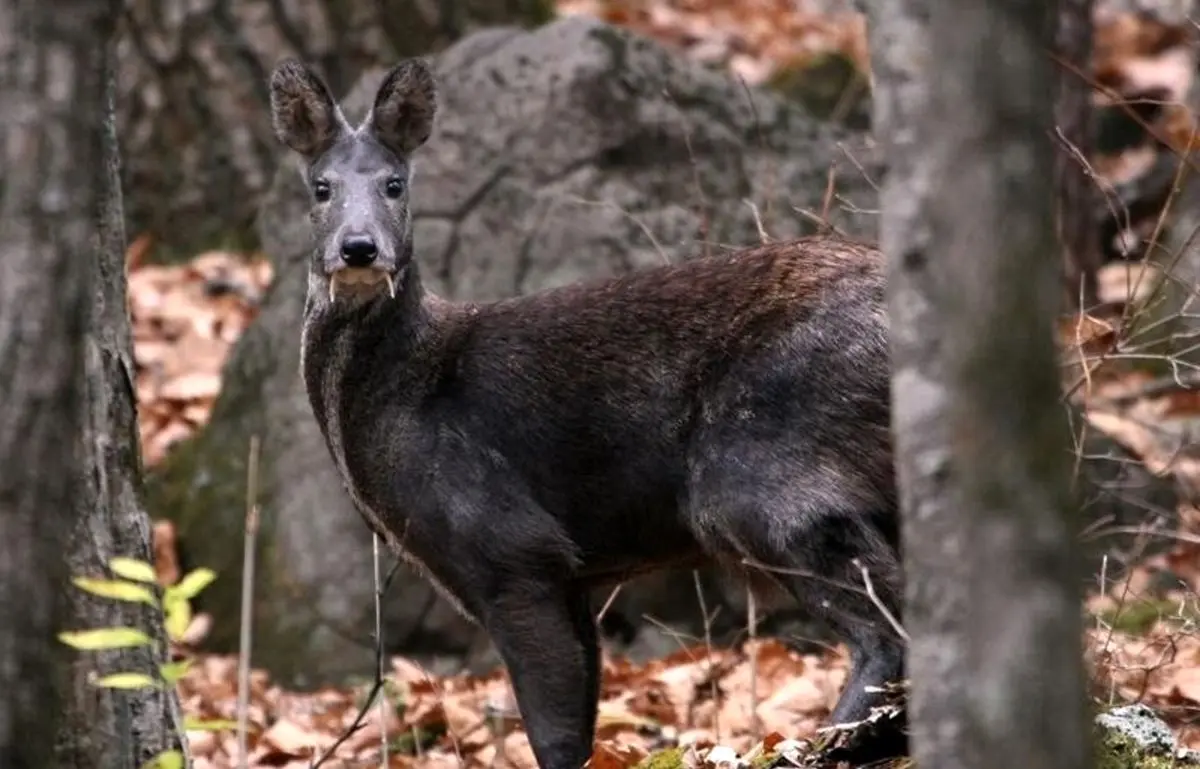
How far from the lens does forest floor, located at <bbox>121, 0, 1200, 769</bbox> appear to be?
22.6 feet

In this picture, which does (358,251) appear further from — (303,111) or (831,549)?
(831,549)

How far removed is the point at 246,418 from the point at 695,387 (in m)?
4.05

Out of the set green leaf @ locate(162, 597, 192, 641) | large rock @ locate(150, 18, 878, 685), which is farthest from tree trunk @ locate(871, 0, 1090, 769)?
large rock @ locate(150, 18, 878, 685)

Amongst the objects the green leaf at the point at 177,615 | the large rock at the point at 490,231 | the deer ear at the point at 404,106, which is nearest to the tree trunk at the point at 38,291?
the green leaf at the point at 177,615

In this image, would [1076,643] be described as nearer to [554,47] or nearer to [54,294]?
[54,294]

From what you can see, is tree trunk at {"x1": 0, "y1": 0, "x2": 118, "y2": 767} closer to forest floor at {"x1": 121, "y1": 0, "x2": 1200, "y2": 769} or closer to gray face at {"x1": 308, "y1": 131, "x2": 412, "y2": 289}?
forest floor at {"x1": 121, "y1": 0, "x2": 1200, "y2": 769}

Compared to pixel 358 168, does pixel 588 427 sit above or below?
below

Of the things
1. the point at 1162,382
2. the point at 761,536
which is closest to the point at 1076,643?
the point at 761,536

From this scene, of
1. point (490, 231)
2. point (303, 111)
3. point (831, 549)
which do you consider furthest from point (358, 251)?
point (490, 231)

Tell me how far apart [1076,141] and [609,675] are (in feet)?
14.4

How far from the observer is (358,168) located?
7418 mm

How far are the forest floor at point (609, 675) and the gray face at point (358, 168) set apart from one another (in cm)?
140

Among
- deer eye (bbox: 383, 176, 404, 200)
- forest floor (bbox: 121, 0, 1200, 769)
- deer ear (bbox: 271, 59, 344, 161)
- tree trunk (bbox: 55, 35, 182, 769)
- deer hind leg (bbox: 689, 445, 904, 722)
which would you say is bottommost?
forest floor (bbox: 121, 0, 1200, 769)

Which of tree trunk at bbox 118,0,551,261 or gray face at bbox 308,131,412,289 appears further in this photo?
tree trunk at bbox 118,0,551,261
